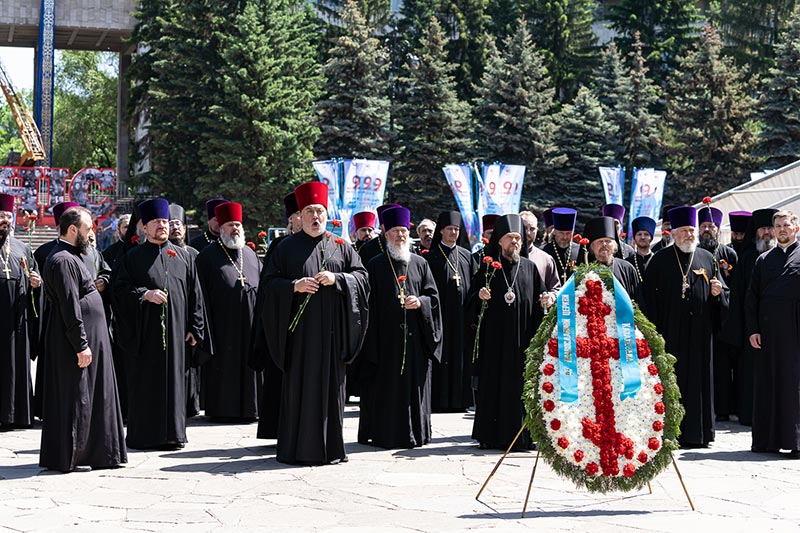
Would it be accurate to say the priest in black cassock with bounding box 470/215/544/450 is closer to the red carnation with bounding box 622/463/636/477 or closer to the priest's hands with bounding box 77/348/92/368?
the red carnation with bounding box 622/463/636/477

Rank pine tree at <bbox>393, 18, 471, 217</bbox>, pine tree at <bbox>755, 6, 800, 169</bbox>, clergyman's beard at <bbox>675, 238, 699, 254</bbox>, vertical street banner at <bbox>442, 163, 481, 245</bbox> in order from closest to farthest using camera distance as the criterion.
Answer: clergyman's beard at <bbox>675, 238, 699, 254</bbox>, vertical street banner at <bbox>442, 163, 481, 245</bbox>, pine tree at <bbox>755, 6, 800, 169</bbox>, pine tree at <bbox>393, 18, 471, 217</bbox>

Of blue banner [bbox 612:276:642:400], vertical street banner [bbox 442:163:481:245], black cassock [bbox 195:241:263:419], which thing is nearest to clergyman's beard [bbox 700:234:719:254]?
black cassock [bbox 195:241:263:419]

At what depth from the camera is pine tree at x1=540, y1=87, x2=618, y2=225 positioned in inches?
1570

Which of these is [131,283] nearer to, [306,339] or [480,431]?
[306,339]

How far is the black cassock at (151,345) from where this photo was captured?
9.88 metres

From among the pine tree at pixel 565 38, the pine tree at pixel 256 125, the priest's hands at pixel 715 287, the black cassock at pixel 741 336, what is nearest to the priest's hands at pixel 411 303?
the priest's hands at pixel 715 287

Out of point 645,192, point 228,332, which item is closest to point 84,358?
point 228,332

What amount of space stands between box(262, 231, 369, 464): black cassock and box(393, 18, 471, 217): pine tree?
31.2 metres

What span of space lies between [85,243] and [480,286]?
3583mm

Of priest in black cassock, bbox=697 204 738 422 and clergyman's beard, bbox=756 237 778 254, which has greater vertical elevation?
clergyman's beard, bbox=756 237 778 254

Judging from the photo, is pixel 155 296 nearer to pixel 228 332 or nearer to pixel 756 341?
pixel 228 332

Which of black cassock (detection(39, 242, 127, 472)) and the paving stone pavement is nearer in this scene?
the paving stone pavement

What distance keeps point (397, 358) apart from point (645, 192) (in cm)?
2014

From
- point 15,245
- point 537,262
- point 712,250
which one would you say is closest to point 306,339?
point 537,262
